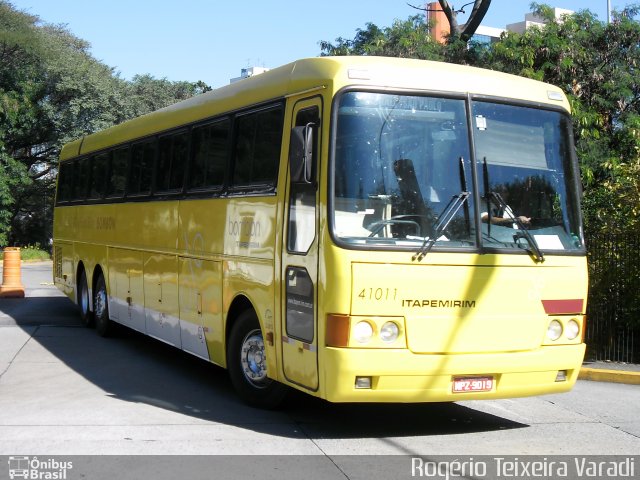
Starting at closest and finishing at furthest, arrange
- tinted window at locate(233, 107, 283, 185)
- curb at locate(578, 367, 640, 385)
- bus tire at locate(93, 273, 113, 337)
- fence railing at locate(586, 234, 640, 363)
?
tinted window at locate(233, 107, 283, 185) → curb at locate(578, 367, 640, 385) → fence railing at locate(586, 234, 640, 363) → bus tire at locate(93, 273, 113, 337)

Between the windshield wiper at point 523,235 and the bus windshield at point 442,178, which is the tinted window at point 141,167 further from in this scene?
the windshield wiper at point 523,235

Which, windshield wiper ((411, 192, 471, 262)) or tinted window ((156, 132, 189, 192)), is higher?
tinted window ((156, 132, 189, 192))

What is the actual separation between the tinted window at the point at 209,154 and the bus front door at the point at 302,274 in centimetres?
184

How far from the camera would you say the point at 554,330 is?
7633 millimetres

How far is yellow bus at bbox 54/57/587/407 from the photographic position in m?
6.97

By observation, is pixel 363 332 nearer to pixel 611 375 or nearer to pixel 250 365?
pixel 250 365

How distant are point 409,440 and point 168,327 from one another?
14.8 feet

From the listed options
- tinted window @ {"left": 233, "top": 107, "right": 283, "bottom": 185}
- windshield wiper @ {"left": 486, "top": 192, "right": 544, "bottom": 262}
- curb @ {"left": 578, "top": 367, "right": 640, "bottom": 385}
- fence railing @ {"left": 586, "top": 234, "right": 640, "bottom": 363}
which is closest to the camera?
windshield wiper @ {"left": 486, "top": 192, "right": 544, "bottom": 262}

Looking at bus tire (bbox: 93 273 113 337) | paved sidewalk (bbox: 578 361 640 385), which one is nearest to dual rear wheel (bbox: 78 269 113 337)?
bus tire (bbox: 93 273 113 337)

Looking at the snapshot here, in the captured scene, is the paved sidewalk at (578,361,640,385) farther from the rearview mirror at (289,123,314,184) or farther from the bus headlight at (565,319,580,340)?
the rearview mirror at (289,123,314,184)

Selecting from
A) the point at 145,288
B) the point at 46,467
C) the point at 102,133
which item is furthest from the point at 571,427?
the point at 102,133

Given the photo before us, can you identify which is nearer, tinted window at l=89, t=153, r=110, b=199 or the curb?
the curb

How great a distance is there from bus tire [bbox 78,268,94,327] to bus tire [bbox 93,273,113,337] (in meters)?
0.37

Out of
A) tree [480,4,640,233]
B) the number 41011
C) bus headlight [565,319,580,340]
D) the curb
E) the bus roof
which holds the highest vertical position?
tree [480,4,640,233]
